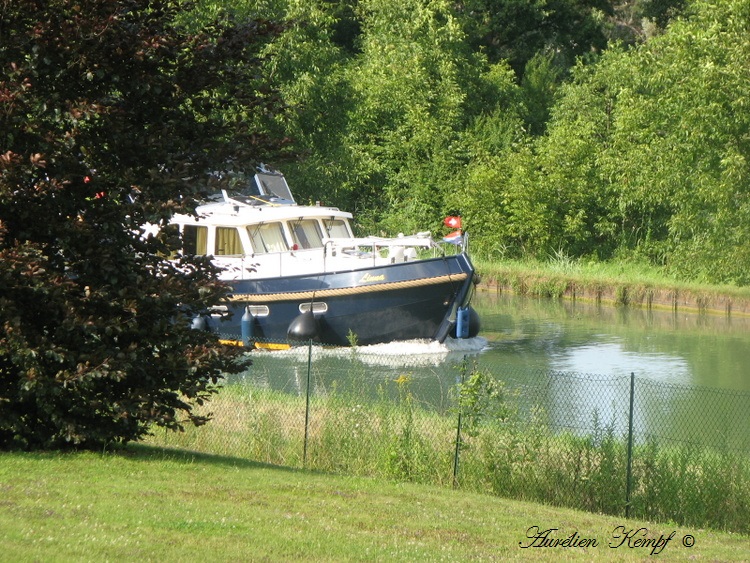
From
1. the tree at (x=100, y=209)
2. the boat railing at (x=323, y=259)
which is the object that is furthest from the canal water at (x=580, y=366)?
the tree at (x=100, y=209)

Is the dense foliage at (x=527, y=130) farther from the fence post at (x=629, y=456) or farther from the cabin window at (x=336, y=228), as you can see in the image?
the fence post at (x=629, y=456)

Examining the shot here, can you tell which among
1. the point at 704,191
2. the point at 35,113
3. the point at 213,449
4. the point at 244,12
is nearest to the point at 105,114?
the point at 35,113

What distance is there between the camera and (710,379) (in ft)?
72.6

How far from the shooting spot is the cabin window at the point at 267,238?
24.2m

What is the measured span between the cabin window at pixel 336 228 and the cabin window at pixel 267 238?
1.11 meters

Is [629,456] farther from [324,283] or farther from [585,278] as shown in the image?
[585,278]

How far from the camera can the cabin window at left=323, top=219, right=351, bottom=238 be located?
25375mm

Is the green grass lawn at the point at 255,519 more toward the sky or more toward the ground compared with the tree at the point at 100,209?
more toward the ground

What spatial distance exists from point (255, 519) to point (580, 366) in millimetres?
15485

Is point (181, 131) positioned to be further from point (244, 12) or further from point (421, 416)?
point (244, 12)

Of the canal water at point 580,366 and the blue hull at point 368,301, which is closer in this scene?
the canal water at point 580,366

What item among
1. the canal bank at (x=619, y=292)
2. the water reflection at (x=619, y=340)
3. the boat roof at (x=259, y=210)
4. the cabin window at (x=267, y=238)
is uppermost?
the boat roof at (x=259, y=210)

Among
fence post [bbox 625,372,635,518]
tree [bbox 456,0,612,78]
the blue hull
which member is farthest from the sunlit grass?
fence post [bbox 625,372,635,518]

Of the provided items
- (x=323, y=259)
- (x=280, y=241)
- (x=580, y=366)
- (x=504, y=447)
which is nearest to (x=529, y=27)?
(x=280, y=241)
